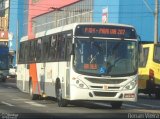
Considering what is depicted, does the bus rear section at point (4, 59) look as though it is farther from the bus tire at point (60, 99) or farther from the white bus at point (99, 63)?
the white bus at point (99, 63)

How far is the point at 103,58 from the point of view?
21.3 m

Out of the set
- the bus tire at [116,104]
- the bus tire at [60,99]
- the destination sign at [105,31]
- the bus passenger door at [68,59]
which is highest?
the destination sign at [105,31]

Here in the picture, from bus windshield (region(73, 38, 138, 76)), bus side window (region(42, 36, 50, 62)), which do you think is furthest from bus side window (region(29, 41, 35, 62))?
bus windshield (region(73, 38, 138, 76))

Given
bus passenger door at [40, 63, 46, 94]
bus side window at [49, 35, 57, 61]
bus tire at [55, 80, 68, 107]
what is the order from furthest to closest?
bus passenger door at [40, 63, 46, 94] < bus side window at [49, 35, 57, 61] < bus tire at [55, 80, 68, 107]

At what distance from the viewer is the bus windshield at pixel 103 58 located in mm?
21234

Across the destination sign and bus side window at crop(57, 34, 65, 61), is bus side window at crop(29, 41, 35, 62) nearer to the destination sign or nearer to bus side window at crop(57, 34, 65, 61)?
bus side window at crop(57, 34, 65, 61)

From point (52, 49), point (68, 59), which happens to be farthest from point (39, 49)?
point (68, 59)

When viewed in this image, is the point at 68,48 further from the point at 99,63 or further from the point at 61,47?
the point at 99,63

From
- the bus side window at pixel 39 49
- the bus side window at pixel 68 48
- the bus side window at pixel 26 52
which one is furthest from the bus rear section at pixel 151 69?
the bus side window at pixel 68 48

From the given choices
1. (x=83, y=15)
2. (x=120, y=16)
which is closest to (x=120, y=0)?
(x=120, y=16)

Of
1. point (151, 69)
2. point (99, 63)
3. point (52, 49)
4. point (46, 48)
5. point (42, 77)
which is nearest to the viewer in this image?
point (99, 63)

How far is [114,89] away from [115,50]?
137 centimetres

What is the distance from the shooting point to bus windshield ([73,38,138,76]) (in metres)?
21.2

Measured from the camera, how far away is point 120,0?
61.9 metres
